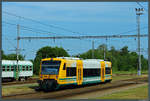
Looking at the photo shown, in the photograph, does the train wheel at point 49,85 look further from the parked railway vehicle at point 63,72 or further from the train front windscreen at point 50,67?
the train front windscreen at point 50,67

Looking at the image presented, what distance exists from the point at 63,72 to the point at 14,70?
16756 mm

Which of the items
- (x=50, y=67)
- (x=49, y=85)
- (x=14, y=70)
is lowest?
(x=49, y=85)

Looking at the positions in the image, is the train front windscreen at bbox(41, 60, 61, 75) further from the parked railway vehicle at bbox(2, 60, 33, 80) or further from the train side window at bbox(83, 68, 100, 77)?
the parked railway vehicle at bbox(2, 60, 33, 80)

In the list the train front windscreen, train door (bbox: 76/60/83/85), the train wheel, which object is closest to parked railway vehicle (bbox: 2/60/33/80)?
train door (bbox: 76/60/83/85)

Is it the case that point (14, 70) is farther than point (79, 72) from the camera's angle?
Yes

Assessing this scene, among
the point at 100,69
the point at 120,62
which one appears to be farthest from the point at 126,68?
the point at 100,69

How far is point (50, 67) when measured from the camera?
24.1 m

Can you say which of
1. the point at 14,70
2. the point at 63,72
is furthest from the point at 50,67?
the point at 14,70

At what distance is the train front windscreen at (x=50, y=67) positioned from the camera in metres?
23.7

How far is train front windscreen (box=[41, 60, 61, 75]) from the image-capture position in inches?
934

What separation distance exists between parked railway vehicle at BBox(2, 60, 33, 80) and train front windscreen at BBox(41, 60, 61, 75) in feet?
→ 45.5

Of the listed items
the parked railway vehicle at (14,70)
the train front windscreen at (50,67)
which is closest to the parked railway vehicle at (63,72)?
the train front windscreen at (50,67)

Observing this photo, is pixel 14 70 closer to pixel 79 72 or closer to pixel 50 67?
pixel 79 72

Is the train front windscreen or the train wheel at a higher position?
the train front windscreen
